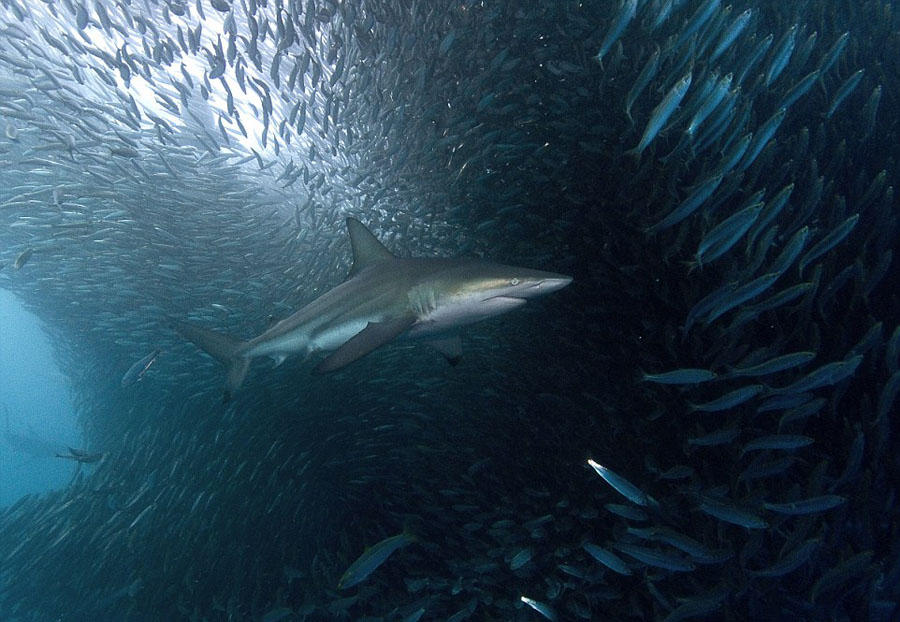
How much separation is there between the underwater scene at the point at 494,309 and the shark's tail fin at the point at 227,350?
5 cm

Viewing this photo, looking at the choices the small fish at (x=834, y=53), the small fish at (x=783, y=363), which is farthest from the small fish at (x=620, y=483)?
the small fish at (x=834, y=53)

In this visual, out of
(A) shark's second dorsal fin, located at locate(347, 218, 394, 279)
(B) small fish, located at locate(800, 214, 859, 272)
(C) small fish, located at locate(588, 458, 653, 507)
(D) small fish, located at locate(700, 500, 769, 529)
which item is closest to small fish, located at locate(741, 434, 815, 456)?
(D) small fish, located at locate(700, 500, 769, 529)

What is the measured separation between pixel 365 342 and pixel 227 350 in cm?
262

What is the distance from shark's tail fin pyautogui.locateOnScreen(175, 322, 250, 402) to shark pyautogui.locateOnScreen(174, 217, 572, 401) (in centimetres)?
9

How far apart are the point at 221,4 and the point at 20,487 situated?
279ft

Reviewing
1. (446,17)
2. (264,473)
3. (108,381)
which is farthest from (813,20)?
(108,381)

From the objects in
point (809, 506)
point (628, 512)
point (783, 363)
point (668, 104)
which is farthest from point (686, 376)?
point (668, 104)

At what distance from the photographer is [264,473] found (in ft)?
26.0

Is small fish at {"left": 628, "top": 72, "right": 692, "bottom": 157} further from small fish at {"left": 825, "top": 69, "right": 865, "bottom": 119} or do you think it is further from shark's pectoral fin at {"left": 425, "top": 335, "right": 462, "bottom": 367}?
shark's pectoral fin at {"left": 425, "top": 335, "right": 462, "bottom": 367}

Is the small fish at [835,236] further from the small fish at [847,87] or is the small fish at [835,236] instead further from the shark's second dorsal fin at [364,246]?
the shark's second dorsal fin at [364,246]

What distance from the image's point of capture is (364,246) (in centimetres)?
430

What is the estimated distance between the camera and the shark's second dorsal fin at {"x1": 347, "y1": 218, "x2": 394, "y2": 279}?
4281mm

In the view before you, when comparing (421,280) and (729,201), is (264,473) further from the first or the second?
(729,201)

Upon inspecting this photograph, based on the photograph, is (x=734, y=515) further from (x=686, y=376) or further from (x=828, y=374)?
(x=828, y=374)
